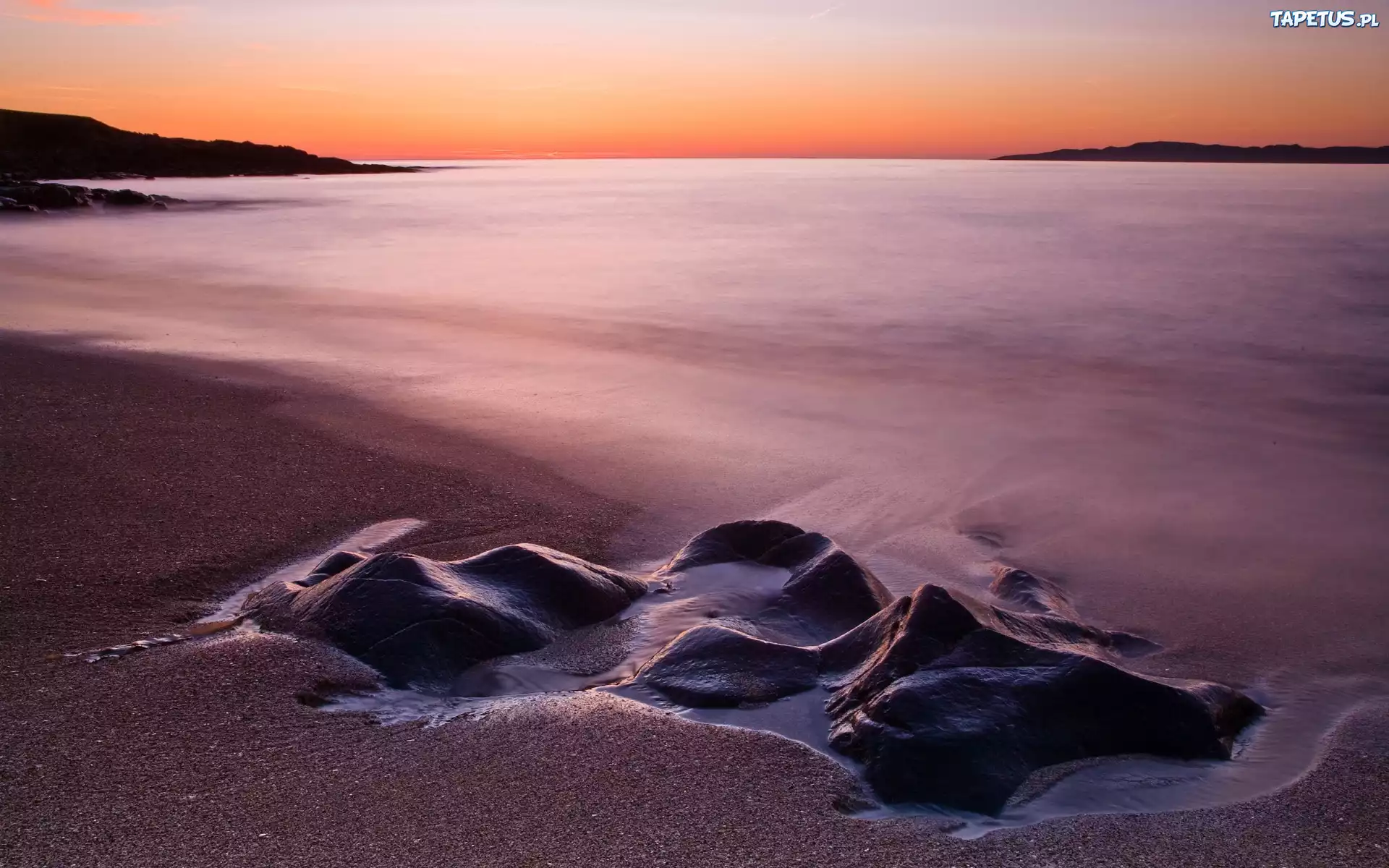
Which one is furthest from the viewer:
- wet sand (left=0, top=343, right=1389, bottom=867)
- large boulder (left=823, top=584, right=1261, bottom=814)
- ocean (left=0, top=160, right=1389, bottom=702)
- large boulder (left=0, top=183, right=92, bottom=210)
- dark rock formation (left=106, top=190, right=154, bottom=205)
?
dark rock formation (left=106, top=190, right=154, bottom=205)

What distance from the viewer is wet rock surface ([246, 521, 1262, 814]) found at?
108 inches

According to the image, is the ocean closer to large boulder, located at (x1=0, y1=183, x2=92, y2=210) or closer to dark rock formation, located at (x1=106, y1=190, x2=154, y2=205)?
large boulder, located at (x1=0, y1=183, x2=92, y2=210)

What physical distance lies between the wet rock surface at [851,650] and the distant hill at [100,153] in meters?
60.2

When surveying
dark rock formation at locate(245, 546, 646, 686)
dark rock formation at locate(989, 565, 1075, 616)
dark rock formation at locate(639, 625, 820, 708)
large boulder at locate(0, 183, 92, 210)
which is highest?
large boulder at locate(0, 183, 92, 210)

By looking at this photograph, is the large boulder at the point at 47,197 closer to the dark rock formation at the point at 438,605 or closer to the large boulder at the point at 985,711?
the dark rock formation at the point at 438,605

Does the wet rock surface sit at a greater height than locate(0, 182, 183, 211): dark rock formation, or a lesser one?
lesser

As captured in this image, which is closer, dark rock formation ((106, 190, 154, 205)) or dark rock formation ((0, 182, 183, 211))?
dark rock formation ((0, 182, 183, 211))

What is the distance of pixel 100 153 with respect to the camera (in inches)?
2574

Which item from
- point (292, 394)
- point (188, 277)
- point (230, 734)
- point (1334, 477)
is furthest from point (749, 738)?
point (188, 277)

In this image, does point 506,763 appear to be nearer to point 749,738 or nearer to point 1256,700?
point 749,738

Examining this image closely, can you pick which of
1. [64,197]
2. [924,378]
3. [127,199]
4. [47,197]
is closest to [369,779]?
[924,378]

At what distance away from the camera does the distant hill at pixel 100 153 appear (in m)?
59.9

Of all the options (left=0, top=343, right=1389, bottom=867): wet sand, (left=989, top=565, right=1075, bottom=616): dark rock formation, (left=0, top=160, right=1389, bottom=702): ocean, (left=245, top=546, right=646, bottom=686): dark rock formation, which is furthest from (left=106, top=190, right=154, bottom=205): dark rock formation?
(left=989, top=565, right=1075, bottom=616): dark rock formation

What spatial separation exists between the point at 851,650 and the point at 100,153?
7634 cm
